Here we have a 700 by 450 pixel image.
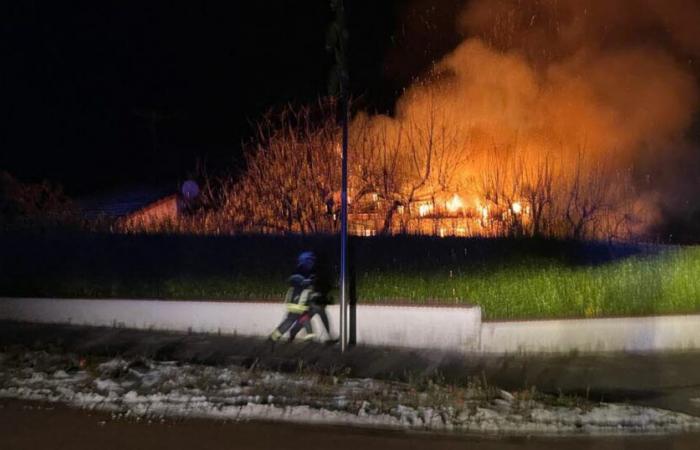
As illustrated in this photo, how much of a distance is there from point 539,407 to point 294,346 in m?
4.87

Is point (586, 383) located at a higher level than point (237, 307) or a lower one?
lower

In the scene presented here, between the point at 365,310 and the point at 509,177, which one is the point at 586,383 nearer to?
the point at 365,310

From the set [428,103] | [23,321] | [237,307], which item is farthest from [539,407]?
[428,103]

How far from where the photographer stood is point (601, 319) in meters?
11.8

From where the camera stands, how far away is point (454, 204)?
17.9 meters

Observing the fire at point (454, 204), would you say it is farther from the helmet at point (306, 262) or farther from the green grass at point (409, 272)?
the helmet at point (306, 262)

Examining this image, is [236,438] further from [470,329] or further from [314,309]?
[470,329]

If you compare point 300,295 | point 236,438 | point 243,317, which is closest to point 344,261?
point 300,295

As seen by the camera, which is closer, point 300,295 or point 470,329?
point 470,329

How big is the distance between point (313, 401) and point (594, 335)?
18.1 feet

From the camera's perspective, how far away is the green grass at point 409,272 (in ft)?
41.7

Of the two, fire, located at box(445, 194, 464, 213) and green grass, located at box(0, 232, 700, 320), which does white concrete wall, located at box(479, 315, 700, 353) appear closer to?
green grass, located at box(0, 232, 700, 320)

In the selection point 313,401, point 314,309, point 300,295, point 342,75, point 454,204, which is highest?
point 342,75

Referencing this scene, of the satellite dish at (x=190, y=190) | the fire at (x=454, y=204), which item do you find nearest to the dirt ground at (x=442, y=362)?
the fire at (x=454, y=204)
